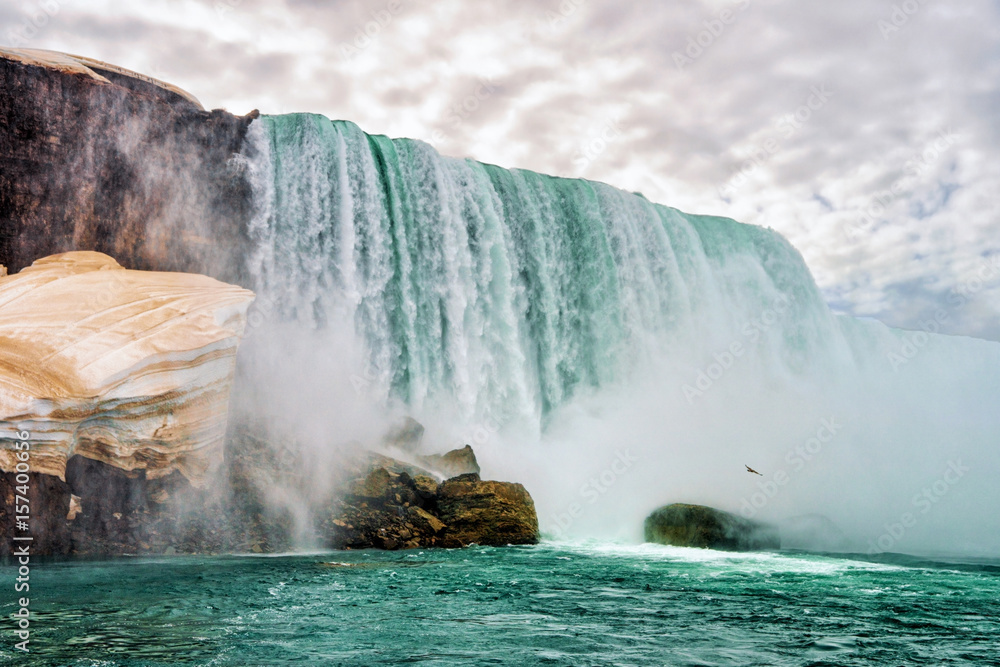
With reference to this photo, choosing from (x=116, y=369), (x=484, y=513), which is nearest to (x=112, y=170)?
(x=116, y=369)

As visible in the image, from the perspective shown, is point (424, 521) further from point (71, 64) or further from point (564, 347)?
point (71, 64)

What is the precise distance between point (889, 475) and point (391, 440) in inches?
605

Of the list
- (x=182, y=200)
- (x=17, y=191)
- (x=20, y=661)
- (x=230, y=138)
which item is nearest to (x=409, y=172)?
(x=230, y=138)

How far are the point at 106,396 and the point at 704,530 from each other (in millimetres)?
10476

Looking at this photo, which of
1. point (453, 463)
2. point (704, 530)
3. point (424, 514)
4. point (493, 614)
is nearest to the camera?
point (493, 614)

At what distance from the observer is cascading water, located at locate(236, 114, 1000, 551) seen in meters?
15.7

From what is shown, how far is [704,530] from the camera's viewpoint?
13.6 metres

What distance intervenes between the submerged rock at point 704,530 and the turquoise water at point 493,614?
3.61 m

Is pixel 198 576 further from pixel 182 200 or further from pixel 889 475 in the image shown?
pixel 889 475

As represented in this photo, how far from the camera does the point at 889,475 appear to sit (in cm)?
2111

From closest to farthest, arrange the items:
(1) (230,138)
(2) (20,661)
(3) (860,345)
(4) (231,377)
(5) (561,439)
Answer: (2) (20,661), (4) (231,377), (1) (230,138), (5) (561,439), (3) (860,345)

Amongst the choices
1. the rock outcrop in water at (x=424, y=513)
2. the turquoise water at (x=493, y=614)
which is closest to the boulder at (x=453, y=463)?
the rock outcrop in water at (x=424, y=513)

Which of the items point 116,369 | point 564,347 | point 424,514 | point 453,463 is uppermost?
point 564,347

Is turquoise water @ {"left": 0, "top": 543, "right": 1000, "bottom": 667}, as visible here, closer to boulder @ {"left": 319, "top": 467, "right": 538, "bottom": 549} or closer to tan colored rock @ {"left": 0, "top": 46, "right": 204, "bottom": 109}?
boulder @ {"left": 319, "top": 467, "right": 538, "bottom": 549}
